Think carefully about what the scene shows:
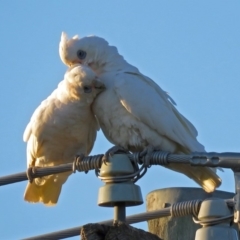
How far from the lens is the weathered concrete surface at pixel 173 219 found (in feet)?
18.0

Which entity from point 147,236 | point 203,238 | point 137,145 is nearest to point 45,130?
point 137,145

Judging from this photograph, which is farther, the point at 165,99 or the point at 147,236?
the point at 165,99

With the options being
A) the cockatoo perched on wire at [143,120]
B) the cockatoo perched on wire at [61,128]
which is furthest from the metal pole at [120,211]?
the cockatoo perched on wire at [61,128]

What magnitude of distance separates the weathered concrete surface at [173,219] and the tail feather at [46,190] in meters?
1.25

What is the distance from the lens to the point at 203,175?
20.0 ft

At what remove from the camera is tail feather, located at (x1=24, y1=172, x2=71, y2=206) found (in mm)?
6719

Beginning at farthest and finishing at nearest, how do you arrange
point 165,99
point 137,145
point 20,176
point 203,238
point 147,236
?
point 165,99 < point 137,145 < point 20,176 < point 203,238 < point 147,236

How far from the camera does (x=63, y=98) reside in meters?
6.32

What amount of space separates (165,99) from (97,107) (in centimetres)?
68

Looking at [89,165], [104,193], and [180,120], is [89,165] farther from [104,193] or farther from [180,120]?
[180,120]

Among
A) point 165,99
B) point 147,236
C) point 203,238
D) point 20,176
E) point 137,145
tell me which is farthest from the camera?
point 165,99

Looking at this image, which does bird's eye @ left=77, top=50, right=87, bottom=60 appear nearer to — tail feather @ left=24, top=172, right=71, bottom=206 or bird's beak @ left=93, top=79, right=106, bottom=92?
bird's beak @ left=93, top=79, right=106, bottom=92

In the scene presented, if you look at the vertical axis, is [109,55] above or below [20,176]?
above

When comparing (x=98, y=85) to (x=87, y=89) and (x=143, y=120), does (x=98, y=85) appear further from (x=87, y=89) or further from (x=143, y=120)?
(x=143, y=120)
